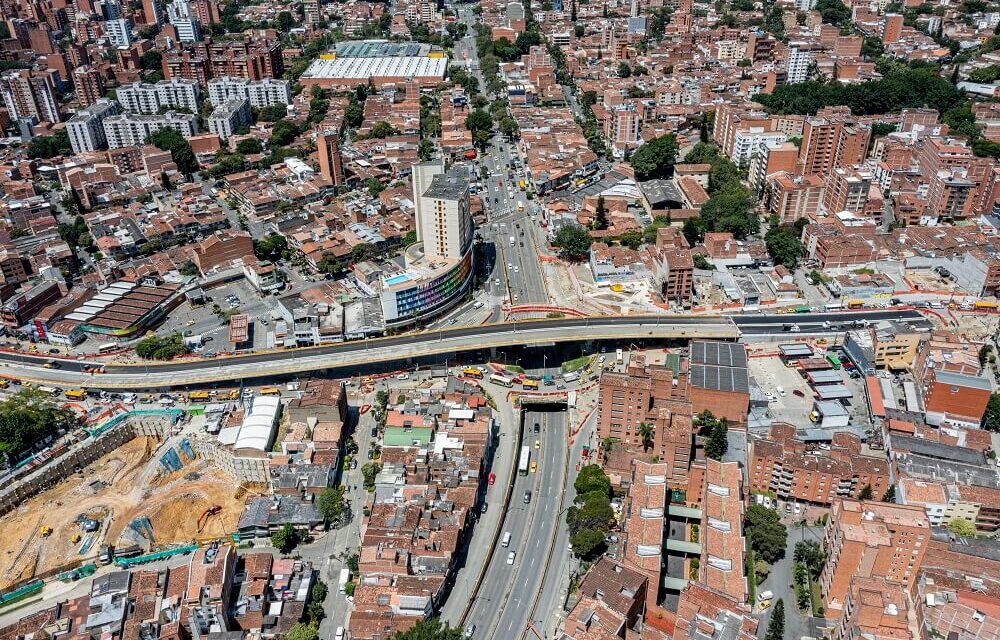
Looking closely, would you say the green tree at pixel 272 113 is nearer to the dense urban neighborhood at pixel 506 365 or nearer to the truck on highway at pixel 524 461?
the dense urban neighborhood at pixel 506 365

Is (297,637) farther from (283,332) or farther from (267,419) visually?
(283,332)

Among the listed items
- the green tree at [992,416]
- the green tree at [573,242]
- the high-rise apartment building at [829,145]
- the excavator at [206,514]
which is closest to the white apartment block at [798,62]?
the high-rise apartment building at [829,145]

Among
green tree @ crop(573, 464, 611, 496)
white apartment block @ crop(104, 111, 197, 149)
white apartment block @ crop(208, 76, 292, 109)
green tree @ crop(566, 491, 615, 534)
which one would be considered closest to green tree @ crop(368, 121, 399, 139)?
white apartment block @ crop(208, 76, 292, 109)

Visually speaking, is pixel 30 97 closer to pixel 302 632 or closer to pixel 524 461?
pixel 524 461

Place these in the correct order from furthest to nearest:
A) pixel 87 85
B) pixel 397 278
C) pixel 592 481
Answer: pixel 87 85 < pixel 397 278 < pixel 592 481

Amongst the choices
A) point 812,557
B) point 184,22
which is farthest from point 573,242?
point 184,22

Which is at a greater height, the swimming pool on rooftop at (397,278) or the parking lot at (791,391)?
the swimming pool on rooftop at (397,278)
